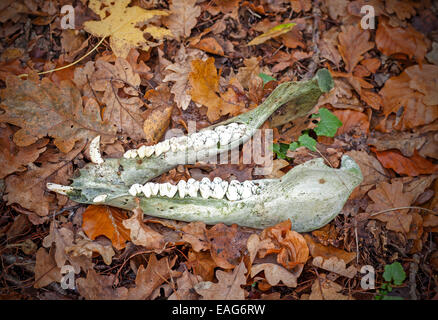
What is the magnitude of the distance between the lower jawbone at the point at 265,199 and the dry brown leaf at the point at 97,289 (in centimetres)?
50

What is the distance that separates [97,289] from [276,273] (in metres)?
1.20

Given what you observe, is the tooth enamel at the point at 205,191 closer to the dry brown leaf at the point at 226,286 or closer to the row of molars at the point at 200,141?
the row of molars at the point at 200,141

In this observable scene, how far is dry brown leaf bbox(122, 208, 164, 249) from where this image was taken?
2250 mm

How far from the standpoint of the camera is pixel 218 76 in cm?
286

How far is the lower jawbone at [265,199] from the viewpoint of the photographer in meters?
2.12

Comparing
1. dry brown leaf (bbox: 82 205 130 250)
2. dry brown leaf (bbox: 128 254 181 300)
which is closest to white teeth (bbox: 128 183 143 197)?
dry brown leaf (bbox: 82 205 130 250)

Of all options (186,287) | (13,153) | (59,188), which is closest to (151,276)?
(186,287)

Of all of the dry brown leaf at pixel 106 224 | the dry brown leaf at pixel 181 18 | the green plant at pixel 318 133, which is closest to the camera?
the dry brown leaf at pixel 106 224

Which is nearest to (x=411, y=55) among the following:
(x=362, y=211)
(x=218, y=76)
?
(x=362, y=211)

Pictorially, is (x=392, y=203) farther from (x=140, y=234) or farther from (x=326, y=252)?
(x=140, y=234)

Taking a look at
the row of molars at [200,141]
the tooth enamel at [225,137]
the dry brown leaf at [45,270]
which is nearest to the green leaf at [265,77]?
the row of molars at [200,141]

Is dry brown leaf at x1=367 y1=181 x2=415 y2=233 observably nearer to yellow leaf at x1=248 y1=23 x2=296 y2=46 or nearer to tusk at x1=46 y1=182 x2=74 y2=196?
yellow leaf at x1=248 y1=23 x2=296 y2=46

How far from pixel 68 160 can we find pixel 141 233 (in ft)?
2.91

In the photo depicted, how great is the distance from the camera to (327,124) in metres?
2.68
